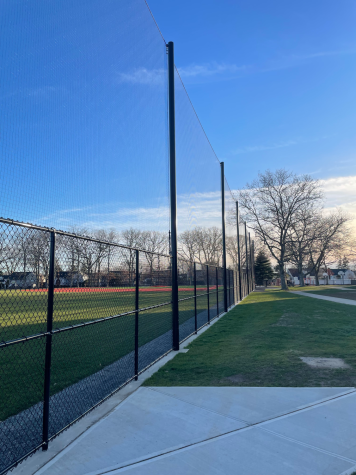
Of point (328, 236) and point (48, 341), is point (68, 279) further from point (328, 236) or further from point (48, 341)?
point (328, 236)

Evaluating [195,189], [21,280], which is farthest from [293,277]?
[21,280]

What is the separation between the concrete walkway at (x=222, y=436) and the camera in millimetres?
2646

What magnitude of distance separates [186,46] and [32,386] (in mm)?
8228

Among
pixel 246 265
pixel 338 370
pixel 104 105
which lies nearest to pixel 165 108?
pixel 104 105

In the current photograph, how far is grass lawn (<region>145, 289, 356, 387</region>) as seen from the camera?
4786 mm

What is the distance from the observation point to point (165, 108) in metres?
7.73

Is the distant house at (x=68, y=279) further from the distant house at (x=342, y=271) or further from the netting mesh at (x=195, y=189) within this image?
the distant house at (x=342, y=271)

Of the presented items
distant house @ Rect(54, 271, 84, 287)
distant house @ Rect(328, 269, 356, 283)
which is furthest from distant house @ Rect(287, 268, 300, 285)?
distant house @ Rect(54, 271, 84, 287)

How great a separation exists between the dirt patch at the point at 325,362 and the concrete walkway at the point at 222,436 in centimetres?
121

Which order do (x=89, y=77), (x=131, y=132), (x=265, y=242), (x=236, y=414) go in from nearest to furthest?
1. (x=236, y=414)
2. (x=89, y=77)
3. (x=131, y=132)
4. (x=265, y=242)

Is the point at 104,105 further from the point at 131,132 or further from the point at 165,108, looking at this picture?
the point at 165,108

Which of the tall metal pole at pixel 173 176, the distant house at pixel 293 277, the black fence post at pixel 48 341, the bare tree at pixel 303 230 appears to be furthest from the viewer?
the distant house at pixel 293 277

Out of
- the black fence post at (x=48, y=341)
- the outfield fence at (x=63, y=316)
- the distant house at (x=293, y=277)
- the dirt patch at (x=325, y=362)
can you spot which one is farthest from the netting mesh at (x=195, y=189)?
the distant house at (x=293, y=277)

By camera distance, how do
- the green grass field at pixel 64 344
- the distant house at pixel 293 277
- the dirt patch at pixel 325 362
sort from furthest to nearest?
the distant house at pixel 293 277
the dirt patch at pixel 325 362
the green grass field at pixel 64 344
